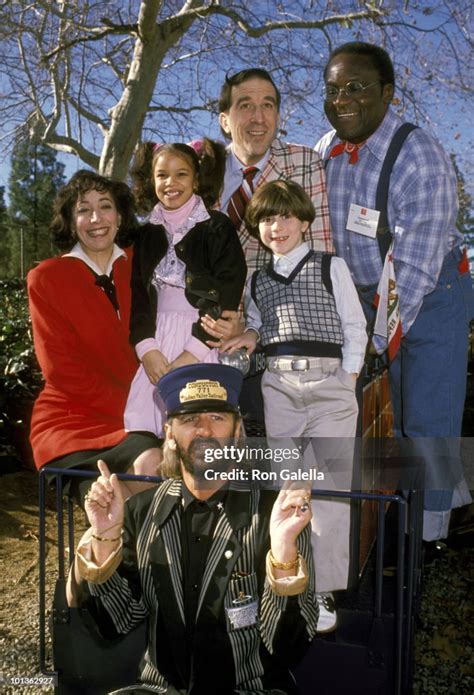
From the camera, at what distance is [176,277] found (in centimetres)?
285

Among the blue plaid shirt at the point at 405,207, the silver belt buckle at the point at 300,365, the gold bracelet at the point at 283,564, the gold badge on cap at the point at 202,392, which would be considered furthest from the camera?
the blue plaid shirt at the point at 405,207

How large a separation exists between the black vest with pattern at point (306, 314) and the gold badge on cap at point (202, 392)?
2.32 feet

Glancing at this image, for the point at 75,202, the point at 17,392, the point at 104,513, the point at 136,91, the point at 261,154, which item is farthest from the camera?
the point at 136,91

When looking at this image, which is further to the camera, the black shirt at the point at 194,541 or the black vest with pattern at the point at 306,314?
the black vest with pattern at the point at 306,314

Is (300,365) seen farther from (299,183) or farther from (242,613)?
(242,613)

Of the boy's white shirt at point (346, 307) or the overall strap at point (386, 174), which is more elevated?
the overall strap at point (386, 174)

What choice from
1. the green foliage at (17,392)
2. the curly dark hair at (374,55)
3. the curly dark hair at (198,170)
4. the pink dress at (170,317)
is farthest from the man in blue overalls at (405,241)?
the green foliage at (17,392)

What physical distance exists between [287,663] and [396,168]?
1.99 meters

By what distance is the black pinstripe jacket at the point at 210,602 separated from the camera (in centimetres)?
199

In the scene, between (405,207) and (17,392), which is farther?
(17,392)

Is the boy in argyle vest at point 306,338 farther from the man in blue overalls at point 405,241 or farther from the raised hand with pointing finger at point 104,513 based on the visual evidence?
the raised hand with pointing finger at point 104,513

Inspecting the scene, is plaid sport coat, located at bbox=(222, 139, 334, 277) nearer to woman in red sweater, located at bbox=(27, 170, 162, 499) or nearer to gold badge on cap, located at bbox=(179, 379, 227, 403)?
woman in red sweater, located at bbox=(27, 170, 162, 499)

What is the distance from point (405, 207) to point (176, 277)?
100 centimetres

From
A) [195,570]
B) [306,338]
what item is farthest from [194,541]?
[306,338]
